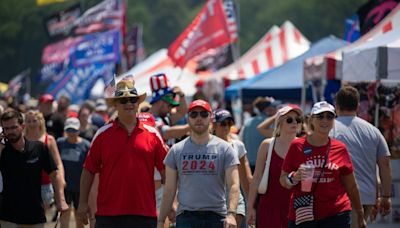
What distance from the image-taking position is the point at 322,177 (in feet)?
27.8

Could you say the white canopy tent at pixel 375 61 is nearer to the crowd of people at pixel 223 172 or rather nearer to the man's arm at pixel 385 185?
the crowd of people at pixel 223 172

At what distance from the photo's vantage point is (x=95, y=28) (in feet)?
98.1

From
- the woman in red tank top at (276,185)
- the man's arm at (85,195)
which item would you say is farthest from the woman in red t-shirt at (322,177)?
the man's arm at (85,195)

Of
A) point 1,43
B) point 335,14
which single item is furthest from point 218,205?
point 335,14

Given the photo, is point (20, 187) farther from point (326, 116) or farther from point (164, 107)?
point (326, 116)

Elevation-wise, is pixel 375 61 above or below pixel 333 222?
above

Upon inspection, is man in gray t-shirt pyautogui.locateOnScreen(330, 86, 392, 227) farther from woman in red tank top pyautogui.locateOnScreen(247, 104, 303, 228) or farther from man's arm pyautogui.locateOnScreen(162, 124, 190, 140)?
man's arm pyautogui.locateOnScreen(162, 124, 190, 140)

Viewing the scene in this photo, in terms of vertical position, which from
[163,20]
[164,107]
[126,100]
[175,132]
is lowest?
[175,132]

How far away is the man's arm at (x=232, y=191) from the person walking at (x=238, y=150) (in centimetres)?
155

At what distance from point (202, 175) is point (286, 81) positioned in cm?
1276

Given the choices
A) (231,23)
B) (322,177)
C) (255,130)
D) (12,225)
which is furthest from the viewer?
(231,23)

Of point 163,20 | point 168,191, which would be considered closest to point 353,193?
point 168,191

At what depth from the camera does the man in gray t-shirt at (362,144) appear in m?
9.59

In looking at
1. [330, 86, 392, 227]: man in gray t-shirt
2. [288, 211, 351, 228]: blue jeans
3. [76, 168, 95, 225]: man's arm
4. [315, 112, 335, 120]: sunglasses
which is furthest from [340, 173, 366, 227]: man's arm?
[76, 168, 95, 225]: man's arm
